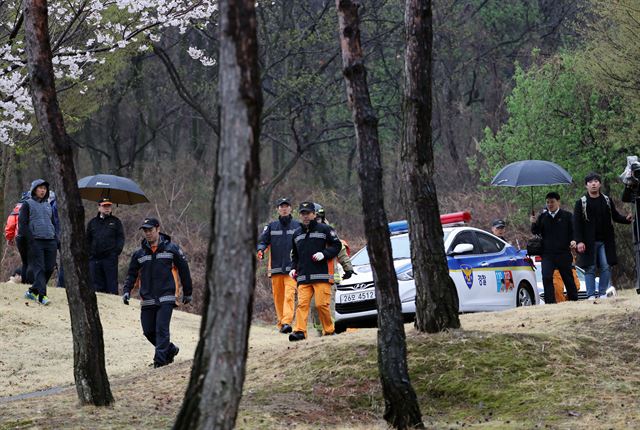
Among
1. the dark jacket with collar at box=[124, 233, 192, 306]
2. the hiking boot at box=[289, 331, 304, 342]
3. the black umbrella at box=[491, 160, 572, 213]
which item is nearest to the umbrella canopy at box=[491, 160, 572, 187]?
the black umbrella at box=[491, 160, 572, 213]

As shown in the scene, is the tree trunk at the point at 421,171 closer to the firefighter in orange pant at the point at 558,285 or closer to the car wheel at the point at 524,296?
the firefighter in orange pant at the point at 558,285

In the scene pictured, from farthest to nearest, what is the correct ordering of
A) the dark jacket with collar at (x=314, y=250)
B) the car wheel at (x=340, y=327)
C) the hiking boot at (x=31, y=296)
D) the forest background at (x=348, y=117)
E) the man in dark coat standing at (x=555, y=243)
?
the forest background at (x=348, y=117), the hiking boot at (x=31, y=296), the man in dark coat standing at (x=555, y=243), the car wheel at (x=340, y=327), the dark jacket with collar at (x=314, y=250)

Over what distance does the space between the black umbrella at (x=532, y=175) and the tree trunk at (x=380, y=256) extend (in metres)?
9.41

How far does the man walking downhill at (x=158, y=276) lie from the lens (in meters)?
14.2

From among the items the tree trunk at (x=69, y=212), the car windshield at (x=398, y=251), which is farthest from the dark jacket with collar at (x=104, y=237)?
the tree trunk at (x=69, y=212)

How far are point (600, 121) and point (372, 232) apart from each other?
24652 mm

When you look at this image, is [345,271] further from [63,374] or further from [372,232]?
[372,232]

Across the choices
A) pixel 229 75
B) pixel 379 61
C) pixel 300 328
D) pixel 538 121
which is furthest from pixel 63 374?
pixel 379 61

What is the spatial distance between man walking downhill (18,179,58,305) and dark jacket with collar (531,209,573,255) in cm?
776

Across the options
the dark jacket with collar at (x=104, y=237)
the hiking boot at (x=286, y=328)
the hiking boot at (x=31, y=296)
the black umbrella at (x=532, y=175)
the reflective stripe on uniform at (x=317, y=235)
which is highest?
the black umbrella at (x=532, y=175)

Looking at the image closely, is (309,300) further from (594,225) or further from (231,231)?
(231,231)

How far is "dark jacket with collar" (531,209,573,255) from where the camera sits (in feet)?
57.3

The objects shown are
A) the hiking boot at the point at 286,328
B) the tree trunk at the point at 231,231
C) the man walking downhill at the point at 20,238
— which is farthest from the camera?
the man walking downhill at the point at 20,238

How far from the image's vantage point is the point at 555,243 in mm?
17500
